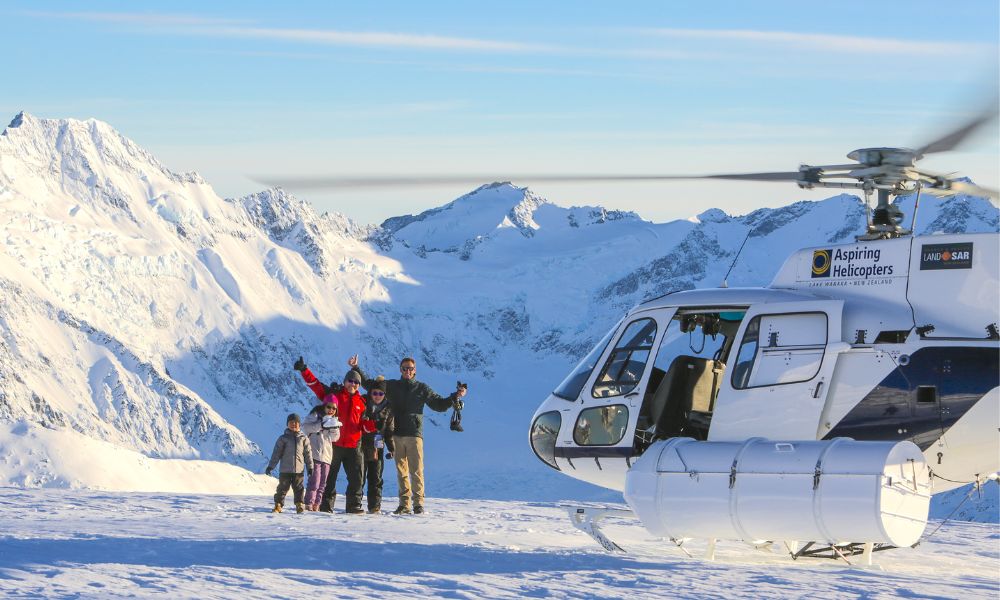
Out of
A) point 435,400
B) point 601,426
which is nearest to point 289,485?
point 435,400

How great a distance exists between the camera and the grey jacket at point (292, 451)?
688 inches

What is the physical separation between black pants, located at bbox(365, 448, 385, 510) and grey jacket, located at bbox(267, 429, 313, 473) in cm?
94

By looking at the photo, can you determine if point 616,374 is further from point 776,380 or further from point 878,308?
point 878,308

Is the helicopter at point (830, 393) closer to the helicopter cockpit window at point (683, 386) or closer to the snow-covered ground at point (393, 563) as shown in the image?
the helicopter cockpit window at point (683, 386)

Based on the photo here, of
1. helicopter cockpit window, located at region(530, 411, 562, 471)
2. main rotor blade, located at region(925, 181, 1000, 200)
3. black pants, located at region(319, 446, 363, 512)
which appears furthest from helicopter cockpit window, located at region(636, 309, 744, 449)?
black pants, located at region(319, 446, 363, 512)

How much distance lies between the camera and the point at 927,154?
1226 centimetres

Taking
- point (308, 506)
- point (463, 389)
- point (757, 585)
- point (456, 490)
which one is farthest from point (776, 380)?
point (456, 490)

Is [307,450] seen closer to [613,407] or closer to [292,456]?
[292,456]

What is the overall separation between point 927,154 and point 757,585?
407cm

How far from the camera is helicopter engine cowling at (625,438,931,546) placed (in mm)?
11430

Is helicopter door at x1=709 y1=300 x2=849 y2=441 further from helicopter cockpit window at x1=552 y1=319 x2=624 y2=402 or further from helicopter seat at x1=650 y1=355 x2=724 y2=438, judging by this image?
helicopter cockpit window at x1=552 y1=319 x2=624 y2=402

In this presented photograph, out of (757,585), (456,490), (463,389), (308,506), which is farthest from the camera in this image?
(456,490)

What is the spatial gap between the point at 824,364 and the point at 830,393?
27 cm

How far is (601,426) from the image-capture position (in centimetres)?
1386
